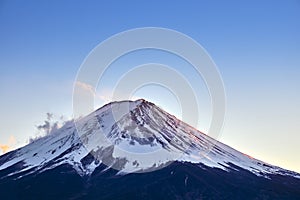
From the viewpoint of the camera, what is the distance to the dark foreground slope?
173 meters

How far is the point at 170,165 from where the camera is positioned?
197250 millimetres

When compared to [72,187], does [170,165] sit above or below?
above

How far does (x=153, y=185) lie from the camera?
179 m

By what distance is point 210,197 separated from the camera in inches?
6732

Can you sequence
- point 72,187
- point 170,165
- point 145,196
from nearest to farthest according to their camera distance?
point 145,196
point 72,187
point 170,165

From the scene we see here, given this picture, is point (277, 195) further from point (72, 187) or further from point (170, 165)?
point (72, 187)

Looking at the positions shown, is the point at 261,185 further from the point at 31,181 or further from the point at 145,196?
the point at 31,181

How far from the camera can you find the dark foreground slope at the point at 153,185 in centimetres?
17275

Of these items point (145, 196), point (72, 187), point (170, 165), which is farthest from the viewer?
point (170, 165)

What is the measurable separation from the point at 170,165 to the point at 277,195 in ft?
146

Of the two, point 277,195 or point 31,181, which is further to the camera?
point 31,181

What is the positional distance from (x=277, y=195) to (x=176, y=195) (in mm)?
38316

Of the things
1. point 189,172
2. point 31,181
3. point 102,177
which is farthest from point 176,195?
point 31,181

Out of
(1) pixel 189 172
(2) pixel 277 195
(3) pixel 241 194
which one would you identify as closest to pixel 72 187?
(1) pixel 189 172
